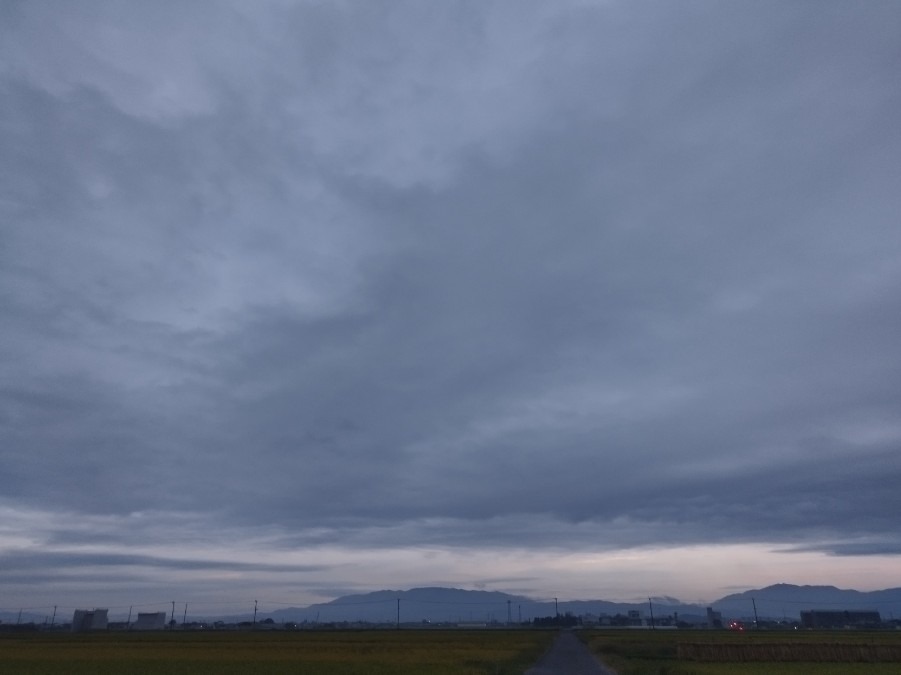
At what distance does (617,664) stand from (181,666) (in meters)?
Answer: 29.3

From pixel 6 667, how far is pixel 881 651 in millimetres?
63080

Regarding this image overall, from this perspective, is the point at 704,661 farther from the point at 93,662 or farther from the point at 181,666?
the point at 93,662

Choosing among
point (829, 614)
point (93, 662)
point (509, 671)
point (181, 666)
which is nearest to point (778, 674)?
point (509, 671)

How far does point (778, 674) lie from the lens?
136ft

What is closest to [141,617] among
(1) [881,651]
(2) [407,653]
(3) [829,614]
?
(2) [407,653]

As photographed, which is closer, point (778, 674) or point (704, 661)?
point (778, 674)

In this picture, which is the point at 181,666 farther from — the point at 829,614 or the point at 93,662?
the point at 829,614

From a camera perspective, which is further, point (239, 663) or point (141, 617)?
point (141, 617)

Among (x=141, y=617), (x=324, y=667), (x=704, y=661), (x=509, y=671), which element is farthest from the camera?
(x=141, y=617)

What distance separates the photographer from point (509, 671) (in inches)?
1623

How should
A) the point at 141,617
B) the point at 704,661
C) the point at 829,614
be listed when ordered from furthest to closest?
the point at 829,614 → the point at 141,617 → the point at 704,661

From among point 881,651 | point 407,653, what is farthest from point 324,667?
point 881,651

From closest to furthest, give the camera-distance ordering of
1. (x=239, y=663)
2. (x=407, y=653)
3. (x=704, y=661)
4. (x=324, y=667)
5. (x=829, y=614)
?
(x=324, y=667) < (x=239, y=663) < (x=704, y=661) < (x=407, y=653) < (x=829, y=614)

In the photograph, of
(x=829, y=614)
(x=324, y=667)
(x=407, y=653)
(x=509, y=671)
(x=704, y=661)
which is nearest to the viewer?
(x=509, y=671)
